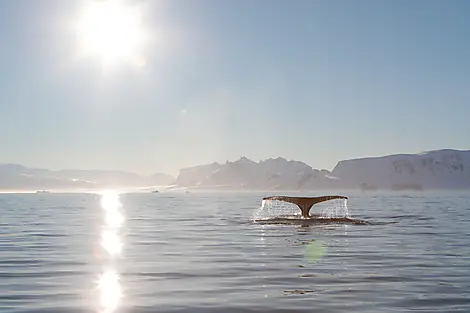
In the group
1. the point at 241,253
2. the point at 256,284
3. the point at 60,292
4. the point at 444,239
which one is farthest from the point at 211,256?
the point at 444,239

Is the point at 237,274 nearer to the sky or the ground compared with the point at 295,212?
nearer to the ground

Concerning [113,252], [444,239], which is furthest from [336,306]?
[444,239]

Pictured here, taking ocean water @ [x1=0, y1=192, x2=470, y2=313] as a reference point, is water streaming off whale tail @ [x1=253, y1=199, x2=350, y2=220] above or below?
above

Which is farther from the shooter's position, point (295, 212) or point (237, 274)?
point (295, 212)

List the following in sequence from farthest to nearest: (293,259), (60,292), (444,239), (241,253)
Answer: (444,239) → (241,253) → (293,259) → (60,292)

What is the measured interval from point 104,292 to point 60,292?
4.79 feet

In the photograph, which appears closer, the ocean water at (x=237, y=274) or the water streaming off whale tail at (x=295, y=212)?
the ocean water at (x=237, y=274)

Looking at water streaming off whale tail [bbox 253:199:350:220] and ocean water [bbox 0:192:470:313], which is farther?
water streaming off whale tail [bbox 253:199:350:220]

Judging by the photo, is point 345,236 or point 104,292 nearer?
point 104,292

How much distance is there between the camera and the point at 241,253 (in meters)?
33.0

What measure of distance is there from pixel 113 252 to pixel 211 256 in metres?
5.97

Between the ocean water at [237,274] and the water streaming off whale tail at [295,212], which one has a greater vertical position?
the water streaming off whale tail at [295,212]

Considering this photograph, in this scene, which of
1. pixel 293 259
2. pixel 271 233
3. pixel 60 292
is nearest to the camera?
pixel 60 292

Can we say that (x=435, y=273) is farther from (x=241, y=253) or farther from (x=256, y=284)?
(x=241, y=253)
